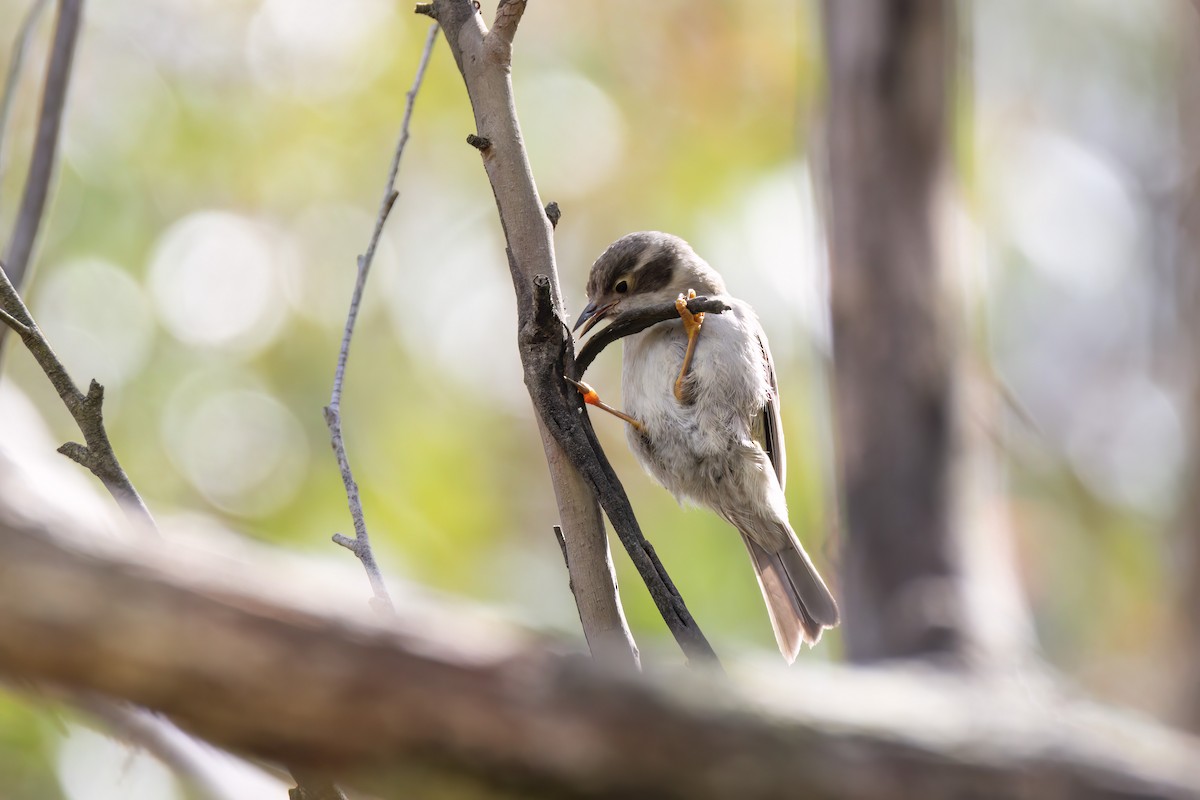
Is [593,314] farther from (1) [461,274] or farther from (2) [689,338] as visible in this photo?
(1) [461,274]

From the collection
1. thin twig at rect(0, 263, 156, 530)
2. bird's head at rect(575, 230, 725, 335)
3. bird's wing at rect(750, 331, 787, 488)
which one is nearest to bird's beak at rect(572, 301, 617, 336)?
bird's head at rect(575, 230, 725, 335)

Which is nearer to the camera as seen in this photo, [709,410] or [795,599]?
[709,410]

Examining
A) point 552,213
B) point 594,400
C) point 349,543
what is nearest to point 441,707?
point 349,543

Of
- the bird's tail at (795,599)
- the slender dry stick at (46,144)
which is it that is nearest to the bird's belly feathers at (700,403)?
the bird's tail at (795,599)

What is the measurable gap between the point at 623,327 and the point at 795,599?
2.21 m

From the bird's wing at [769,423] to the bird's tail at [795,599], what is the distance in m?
0.34

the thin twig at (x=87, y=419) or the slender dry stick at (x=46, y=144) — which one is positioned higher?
the slender dry stick at (x=46, y=144)

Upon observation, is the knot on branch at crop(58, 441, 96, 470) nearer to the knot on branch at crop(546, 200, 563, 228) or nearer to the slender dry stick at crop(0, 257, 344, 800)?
the slender dry stick at crop(0, 257, 344, 800)

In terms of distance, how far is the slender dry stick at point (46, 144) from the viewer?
3.10 metres

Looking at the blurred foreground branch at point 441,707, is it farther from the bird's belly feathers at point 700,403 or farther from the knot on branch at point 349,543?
the bird's belly feathers at point 700,403

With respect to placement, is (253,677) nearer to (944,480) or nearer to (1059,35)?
(944,480)

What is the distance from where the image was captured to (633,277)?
4434 mm

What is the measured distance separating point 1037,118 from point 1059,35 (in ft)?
4.25

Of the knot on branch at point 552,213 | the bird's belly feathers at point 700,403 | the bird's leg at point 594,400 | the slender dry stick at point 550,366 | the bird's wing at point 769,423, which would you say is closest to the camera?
the slender dry stick at point 550,366
